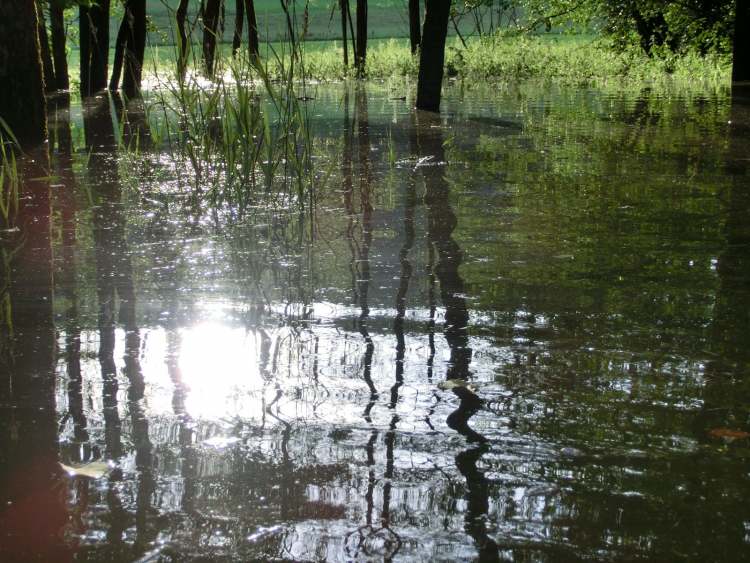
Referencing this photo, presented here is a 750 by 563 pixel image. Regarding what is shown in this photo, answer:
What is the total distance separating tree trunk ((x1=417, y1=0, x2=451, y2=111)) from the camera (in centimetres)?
1008

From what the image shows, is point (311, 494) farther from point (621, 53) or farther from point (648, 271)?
point (621, 53)

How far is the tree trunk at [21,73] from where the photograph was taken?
6988mm

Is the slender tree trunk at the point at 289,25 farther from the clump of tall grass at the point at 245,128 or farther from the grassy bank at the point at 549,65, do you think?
the grassy bank at the point at 549,65

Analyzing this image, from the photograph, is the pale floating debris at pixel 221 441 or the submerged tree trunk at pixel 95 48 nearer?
the pale floating debris at pixel 221 441

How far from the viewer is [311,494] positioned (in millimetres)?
1793

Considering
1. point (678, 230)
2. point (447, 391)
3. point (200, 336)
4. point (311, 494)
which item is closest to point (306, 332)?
point (200, 336)

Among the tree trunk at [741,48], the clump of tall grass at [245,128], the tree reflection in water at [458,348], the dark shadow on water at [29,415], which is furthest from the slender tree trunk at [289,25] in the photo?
the tree trunk at [741,48]

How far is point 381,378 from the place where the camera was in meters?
2.40

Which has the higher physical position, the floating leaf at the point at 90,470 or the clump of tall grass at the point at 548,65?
the clump of tall grass at the point at 548,65

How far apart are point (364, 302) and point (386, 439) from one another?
112cm

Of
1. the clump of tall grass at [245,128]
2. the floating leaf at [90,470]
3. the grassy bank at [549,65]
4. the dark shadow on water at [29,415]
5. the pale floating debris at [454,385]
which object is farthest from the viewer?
the grassy bank at [549,65]

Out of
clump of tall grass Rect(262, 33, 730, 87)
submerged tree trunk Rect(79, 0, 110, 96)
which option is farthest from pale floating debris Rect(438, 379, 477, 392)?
submerged tree trunk Rect(79, 0, 110, 96)

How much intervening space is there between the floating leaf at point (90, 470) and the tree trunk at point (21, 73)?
5801mm

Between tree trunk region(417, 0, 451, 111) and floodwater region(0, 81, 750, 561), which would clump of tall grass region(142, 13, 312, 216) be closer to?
floodwater region(0, 81, 750, 561)
